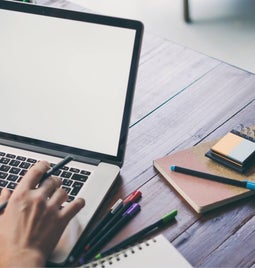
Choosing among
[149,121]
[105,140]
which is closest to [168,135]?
[149,121]

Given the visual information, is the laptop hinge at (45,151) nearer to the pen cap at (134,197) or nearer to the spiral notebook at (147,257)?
the pen cap at (134,197)

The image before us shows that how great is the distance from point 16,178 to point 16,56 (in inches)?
9.3

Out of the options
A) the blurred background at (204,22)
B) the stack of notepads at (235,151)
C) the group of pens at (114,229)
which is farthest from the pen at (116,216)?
the blurred background at (204,22)

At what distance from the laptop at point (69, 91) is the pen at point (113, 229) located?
0.16 ft

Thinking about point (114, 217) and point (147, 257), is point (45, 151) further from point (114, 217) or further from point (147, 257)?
point (147, 257)

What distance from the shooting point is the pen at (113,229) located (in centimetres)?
73

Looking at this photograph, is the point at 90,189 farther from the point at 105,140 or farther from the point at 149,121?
the point at 149,121

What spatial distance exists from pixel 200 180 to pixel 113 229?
0.19 metres

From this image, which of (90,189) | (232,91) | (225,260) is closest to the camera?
(225,260)

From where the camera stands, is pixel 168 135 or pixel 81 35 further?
pixel 168 135

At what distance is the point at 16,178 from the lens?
0.85m

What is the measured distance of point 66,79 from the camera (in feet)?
2.89

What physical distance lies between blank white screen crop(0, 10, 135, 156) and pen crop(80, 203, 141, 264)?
12cm

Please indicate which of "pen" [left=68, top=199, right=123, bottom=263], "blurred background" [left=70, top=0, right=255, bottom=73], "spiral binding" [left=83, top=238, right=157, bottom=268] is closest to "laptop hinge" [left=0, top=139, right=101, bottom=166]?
"pen" [left=68, top=199, right=123, bottom=263]
